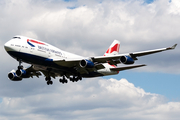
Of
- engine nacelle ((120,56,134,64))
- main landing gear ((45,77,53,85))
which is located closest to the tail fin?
main landing gear ((45,77,53,85))

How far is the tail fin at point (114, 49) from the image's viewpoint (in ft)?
229

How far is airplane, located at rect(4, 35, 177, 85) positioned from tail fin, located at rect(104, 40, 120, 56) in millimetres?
6879

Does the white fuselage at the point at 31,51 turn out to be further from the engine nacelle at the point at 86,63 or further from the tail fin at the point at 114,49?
the tail fin at the point at 114,49

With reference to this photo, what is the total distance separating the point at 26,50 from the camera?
169 feet

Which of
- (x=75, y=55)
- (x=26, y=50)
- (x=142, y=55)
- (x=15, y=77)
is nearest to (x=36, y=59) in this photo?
(x=26, y=50)

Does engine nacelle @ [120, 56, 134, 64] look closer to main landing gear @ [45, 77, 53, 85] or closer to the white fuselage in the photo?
the white fuselage

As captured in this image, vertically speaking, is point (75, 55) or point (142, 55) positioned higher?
point (75, 55)

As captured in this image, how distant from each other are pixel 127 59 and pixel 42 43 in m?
14.5

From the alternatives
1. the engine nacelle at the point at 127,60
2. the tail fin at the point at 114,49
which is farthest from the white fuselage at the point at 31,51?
the tail fin at the point at 114,49

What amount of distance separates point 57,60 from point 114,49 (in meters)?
19.9

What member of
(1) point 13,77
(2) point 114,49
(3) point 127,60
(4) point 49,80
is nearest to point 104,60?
(3) point 127,60

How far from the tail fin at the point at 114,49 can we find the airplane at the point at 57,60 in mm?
6879

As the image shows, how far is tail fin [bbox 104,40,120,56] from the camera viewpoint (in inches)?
2748

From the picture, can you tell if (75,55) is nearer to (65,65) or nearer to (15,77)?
(65,65)
